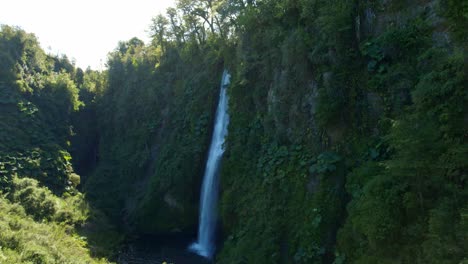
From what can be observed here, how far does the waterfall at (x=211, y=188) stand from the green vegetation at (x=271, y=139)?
1.04 m

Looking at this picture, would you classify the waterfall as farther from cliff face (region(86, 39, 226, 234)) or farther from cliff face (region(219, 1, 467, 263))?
cliff face (region(219, 1, 467, 263))

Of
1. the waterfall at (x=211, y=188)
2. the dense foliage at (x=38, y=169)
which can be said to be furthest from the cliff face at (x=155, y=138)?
the dense foliage at (x=38, y=169)

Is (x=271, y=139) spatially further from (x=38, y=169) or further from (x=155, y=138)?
(x=38, y=169)

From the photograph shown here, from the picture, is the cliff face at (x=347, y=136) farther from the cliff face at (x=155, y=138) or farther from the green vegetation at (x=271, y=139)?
the cliff face at (x=155, y=138)

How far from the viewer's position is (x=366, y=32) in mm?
12039

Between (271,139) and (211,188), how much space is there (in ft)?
20.2

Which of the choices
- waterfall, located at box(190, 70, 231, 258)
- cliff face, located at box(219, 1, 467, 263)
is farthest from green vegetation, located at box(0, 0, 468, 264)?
waterfall, located at box(190, 70, 231, 258)

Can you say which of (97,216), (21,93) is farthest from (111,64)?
(97,216)

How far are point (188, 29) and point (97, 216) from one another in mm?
17946

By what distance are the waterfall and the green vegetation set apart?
104cm

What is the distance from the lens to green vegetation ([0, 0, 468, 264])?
744cm

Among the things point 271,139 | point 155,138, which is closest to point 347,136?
point 271,139

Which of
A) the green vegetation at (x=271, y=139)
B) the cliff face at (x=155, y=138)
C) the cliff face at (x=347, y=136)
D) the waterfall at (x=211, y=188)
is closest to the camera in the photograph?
the cliff face at (x=347, y=136)

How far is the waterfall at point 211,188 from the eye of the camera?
65.3ft
